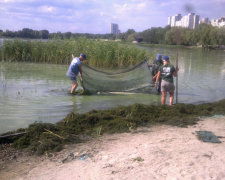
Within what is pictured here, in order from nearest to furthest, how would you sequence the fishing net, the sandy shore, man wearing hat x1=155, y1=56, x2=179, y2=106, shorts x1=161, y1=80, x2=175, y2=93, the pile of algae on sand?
the sandy shore < the pile of algae on sand < man wearing hat x1=155, y1=56, x2=179, y2=106 < shorts x1=161, y1=80, x2=175, y2=93 < the fishing net

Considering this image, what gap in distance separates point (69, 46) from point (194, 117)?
11660 millimetres

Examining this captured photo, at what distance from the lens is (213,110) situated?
277 inches

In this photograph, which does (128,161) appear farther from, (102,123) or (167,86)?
(167,86)

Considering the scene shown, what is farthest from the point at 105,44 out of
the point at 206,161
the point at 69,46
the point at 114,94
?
the point at 206,161

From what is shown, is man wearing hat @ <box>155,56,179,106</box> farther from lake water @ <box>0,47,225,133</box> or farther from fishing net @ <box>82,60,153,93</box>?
fishing net @ <box>82,60,153,93</box>

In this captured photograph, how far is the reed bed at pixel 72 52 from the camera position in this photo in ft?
48.7

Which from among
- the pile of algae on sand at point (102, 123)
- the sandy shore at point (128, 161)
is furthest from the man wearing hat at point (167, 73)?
the sandy shore at point (128, 161)

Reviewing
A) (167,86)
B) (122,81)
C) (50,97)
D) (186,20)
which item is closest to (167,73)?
(167,86)

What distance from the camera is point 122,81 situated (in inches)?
353

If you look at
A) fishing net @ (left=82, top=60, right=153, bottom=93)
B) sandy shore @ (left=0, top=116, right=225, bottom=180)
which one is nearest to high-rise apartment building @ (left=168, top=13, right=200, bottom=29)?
fishing net @ (left=82, top=60, right=153, bottom=93)

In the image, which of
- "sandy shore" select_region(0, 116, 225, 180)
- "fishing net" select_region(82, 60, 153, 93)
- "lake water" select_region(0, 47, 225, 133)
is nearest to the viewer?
"sandy shore" select_region(0, 116, 225, 180)

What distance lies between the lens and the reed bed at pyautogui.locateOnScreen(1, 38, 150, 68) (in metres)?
14.9

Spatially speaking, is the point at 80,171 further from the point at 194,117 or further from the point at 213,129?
the point at 194,117

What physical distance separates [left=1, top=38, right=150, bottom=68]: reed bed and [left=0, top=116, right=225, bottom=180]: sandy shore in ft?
34.7
